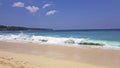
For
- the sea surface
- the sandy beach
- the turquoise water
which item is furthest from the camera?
the turquoise water

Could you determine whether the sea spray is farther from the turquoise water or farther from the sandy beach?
the sandy beach

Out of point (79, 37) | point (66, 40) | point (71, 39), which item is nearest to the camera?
point (66, 40)

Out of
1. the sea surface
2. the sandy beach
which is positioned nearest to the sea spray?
the sea surface

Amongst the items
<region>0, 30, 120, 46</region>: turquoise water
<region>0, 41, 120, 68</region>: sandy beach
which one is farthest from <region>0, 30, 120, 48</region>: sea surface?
<region>0, 41, 120, 68</region>: sandy beach

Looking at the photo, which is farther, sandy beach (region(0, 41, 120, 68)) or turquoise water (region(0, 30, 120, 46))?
turquoise water (region(0, 30, 120, 46))

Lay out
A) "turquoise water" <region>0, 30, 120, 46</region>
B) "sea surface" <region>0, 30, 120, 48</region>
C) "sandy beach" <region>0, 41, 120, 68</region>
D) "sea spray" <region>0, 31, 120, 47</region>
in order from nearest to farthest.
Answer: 1. "sandy beach" <region>0, 41, 120, 68</region>
2. "sea spray" <region>0, 31, 120, 47</region>
3. "sea surface" <region>0, 30, 120, 48</region>
4. "turquoise water" <region>0, 30, 120, 46</region>

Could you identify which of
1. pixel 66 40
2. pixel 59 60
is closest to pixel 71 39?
pixel 66 40

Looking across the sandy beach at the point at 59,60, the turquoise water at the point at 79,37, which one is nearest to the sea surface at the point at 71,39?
the turquoise water at the point at 79,37

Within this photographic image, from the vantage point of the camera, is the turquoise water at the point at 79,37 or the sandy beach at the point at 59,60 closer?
the sandy beach at the point at 59,60

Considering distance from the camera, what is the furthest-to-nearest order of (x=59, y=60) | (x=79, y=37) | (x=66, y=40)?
(x=79, y=37)
(x=66, y=40)
(x=59, y=60)

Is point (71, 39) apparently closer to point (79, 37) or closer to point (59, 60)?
point (79, 37)

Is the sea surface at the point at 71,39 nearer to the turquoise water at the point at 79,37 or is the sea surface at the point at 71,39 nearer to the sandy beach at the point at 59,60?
the turquoise water at the point at 79,37

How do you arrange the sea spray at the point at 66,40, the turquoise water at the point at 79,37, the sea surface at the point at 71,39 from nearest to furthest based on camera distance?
the sea spray at the point at 66,40
the sea surface at the point at 71,39
the turquoise water at the point at 79,37

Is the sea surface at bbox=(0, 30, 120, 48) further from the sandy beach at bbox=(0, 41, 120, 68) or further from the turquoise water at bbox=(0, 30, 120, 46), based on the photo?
the sandy beach at bbox=(0, 41, 120, 68)
